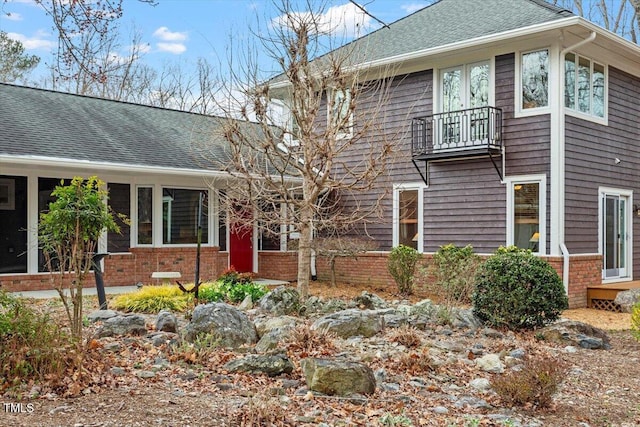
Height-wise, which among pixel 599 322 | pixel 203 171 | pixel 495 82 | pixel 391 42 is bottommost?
pixel 599 322

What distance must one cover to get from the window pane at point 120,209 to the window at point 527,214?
793 centimetres

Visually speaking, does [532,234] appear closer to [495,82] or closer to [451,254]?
[451,254]

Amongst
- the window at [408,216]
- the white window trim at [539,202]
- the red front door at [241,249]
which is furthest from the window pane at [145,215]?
the white window trim at [539,202]

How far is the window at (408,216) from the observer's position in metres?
14.6

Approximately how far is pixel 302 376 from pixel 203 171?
8774mm

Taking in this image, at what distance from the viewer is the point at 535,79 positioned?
12.6m

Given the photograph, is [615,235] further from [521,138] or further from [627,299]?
[521,138]

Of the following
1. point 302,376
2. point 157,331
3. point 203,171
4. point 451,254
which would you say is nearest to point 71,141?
point 203,171

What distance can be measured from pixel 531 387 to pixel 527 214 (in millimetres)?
8241

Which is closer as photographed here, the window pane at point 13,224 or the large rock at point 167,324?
the large rock at point 167,324

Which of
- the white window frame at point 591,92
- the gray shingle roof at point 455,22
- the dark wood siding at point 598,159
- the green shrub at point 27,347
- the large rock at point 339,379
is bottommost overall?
the large rock at point 339,379

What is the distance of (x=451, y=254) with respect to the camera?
13070mm

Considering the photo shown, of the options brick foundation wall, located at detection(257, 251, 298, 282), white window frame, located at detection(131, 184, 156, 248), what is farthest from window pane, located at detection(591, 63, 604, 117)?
white window frame, located at detection(131, 184, 156, 248)

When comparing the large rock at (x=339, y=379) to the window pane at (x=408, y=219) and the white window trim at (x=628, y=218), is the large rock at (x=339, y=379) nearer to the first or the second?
the window pane at (x=408, y=219)
